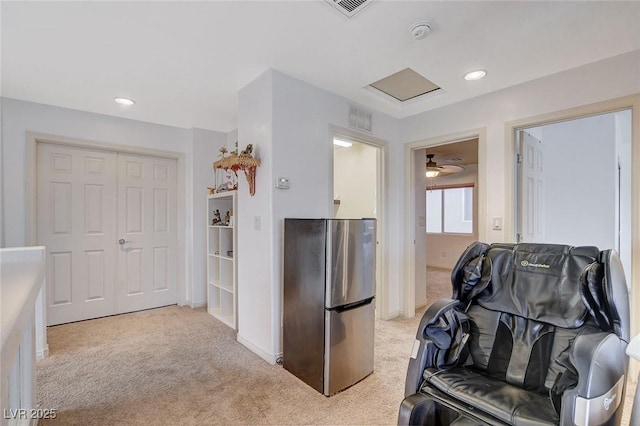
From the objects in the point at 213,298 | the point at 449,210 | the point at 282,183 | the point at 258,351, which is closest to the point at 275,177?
the point at 282,183

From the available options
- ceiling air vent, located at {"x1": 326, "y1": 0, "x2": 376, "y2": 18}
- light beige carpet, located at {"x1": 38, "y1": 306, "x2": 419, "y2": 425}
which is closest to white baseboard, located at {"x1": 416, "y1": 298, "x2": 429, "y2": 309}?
light beige carpet, located at {"x1": 38, "y1": 306, "x2": 419, "y2": 425}

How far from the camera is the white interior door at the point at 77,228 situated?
11.1ft

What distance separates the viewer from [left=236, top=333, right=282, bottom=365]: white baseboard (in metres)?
2.57

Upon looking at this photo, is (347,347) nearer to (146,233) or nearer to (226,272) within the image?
(226,272)

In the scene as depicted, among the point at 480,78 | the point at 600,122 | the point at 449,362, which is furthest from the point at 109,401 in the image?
the point at 600,122

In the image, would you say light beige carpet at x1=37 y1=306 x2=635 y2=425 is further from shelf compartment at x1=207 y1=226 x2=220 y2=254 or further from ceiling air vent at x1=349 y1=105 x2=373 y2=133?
ceiling air vent at x1=349 y1=105 x2=373 y2=133

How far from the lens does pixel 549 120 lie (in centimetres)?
260

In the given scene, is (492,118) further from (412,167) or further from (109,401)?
(109,401)

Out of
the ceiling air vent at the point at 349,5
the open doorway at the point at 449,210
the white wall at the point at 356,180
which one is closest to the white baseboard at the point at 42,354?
the white wall at the point at 356,180

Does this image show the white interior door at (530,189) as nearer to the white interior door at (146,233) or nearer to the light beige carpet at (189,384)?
the light beige carpet at (189,384)

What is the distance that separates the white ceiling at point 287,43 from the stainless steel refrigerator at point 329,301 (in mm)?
1253

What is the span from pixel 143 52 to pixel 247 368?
2544 mm

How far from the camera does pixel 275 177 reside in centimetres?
255

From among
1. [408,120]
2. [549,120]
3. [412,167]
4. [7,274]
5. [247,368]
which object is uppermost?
[408,120]
